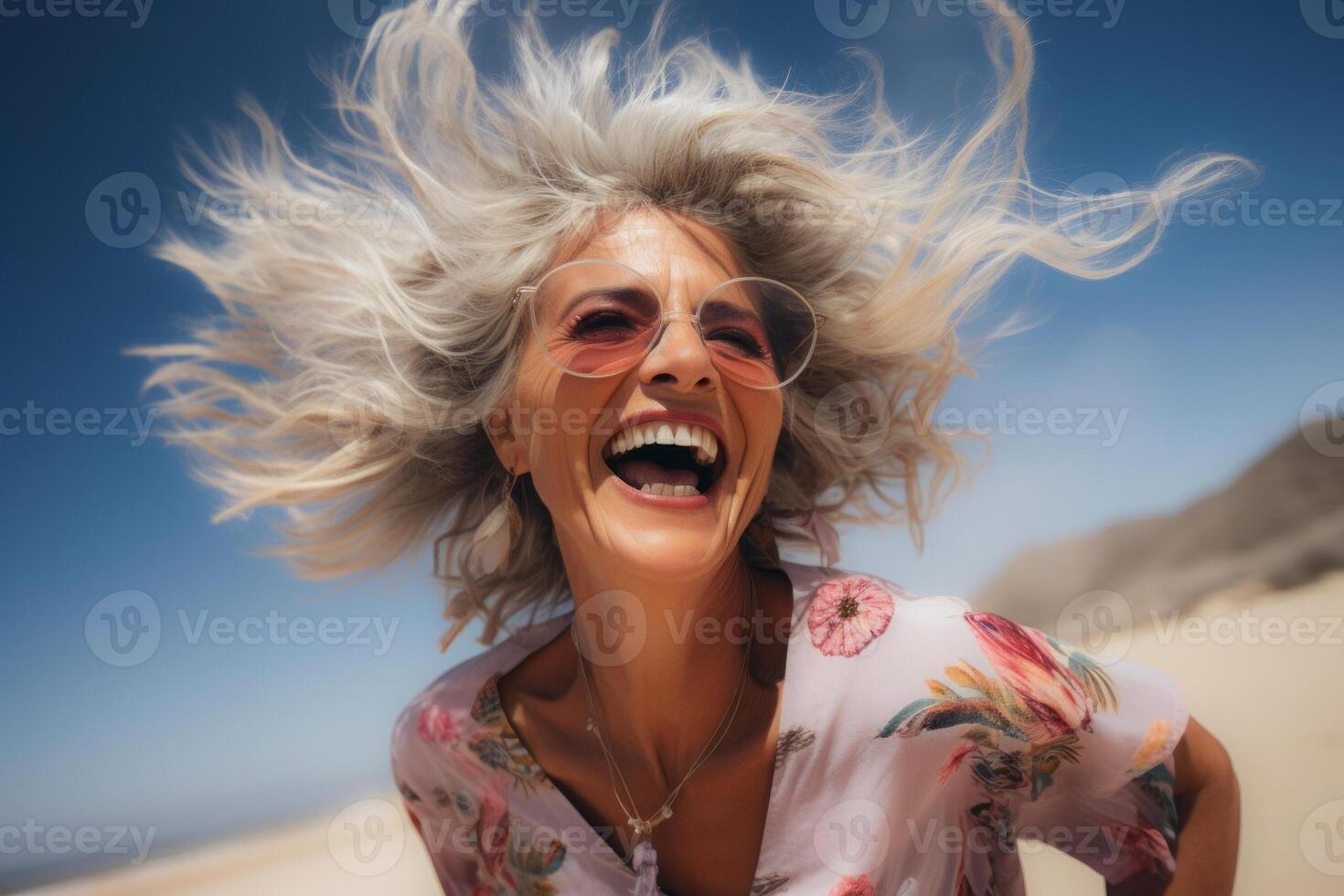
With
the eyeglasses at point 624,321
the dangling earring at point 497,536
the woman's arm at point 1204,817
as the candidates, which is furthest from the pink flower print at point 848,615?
the dangling earring at point 497,536

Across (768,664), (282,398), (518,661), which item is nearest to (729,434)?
(768,664)

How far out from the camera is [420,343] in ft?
9.86

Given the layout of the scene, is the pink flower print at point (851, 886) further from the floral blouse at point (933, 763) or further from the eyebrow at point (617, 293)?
the eyebrow at point (617, 293)

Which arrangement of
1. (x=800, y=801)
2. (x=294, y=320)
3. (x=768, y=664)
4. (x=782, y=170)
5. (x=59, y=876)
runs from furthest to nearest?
(x=59, y=876), (x=294, y=320), (x=782, y=170), (x=768, y=664), (x=800, y=801)

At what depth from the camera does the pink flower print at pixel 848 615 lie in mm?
2451

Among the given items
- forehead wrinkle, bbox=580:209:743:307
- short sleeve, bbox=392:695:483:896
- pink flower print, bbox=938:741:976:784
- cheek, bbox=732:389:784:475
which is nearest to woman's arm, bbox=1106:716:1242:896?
pink flower print, bbox=938:741:976:784

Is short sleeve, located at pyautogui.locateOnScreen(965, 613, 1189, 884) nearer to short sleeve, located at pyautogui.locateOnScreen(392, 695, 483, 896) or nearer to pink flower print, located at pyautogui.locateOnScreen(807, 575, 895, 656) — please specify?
→ pink flower print, located at pyautogui.locateOnScreen(807, 575, 895, 656)

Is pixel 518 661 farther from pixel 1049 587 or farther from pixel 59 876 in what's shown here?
pixel 59 876

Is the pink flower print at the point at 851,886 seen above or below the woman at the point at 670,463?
below

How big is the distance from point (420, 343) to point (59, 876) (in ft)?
43.8

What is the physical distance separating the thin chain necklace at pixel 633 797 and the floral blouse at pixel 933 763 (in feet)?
0.29

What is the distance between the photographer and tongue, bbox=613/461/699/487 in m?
2.50

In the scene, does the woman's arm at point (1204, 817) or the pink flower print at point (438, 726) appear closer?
the woman's arm at point (1204, 817)

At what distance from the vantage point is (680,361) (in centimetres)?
226
